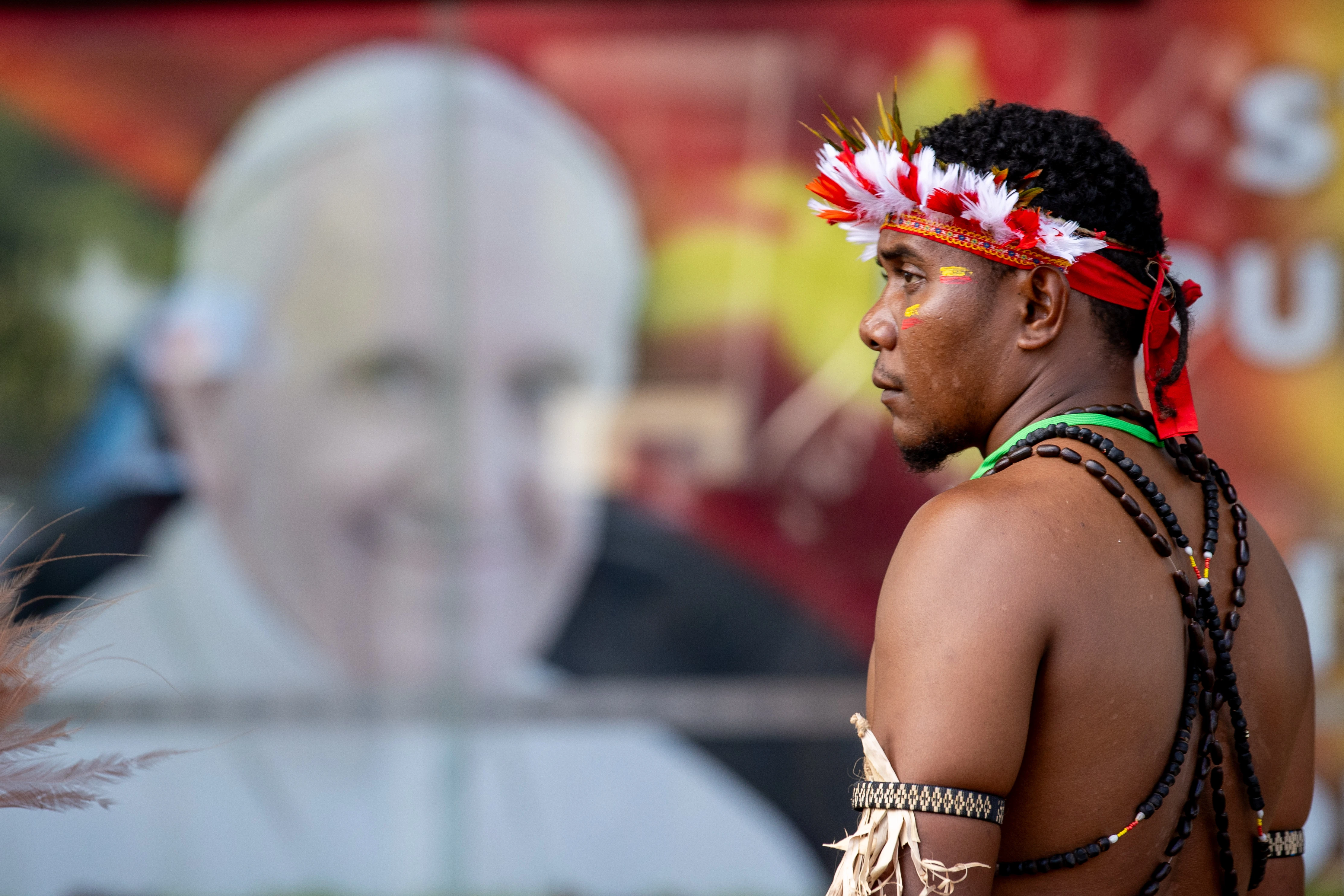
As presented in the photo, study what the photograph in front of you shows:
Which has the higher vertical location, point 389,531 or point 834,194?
point 834,194

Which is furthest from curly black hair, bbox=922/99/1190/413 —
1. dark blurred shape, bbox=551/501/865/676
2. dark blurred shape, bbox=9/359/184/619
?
dark blurred shape, bbox=9/359/184/619

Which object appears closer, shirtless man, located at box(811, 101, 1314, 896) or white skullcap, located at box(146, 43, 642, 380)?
shirtless man, located at box(811, 101, 1314, 896)

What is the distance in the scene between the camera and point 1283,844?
1839mm

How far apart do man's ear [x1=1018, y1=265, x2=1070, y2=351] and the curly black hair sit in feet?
0.22

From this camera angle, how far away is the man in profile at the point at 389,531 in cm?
432

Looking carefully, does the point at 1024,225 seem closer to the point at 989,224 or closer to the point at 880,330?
the point at 989,224

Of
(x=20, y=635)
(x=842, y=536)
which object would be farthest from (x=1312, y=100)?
(x=20, y=635)

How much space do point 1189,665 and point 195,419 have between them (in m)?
3.71

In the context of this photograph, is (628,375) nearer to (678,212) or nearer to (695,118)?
(678,212)

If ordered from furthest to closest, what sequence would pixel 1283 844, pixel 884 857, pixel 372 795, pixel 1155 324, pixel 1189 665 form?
pixel 372 795 < pixel 1283 844 < pixel 1155 324 < pixel 1189 665 < pixel 884 857

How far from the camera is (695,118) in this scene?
4.37 metres

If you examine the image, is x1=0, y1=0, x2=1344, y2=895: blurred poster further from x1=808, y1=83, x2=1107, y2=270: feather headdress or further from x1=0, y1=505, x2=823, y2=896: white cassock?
x1=808, y1=83, x2=1107, y2=270: feather headdress

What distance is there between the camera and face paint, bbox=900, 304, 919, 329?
1678 mm

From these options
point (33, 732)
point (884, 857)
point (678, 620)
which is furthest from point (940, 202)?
point (678, 620)
